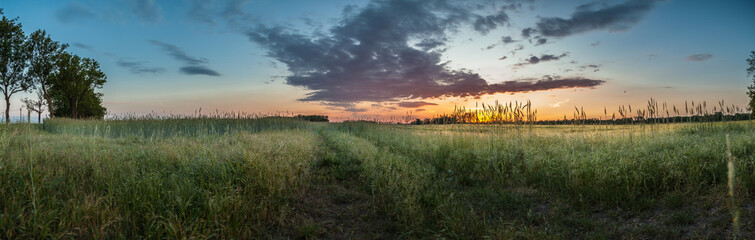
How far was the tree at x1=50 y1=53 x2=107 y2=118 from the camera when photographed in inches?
1431

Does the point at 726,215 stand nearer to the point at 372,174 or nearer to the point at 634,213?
the point at 634,213

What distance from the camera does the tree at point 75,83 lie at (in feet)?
119

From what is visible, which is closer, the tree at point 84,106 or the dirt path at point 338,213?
the dirt path at point 338,213

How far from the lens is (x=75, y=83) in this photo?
37.9 meters

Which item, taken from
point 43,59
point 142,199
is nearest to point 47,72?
point 43,59

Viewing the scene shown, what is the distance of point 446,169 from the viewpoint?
9758 mm

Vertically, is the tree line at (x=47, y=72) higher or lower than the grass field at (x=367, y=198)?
higher

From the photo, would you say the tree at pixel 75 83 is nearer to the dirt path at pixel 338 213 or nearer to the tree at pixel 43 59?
the tree at pixel 43 59

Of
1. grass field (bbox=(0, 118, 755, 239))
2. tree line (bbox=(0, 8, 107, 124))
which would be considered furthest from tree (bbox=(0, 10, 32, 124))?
grass field (bbox=(0, 118, 755, 239))

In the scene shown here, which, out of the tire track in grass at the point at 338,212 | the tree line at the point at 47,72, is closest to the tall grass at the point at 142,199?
the tire track in grass at the point at 338,212

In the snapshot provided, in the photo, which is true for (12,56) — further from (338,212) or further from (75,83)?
(338,212)

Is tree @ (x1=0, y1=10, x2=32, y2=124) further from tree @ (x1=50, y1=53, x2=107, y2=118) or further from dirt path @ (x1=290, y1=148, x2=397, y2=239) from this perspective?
dirt path @ (x1=290, y1=148, x2=397, y2=239)

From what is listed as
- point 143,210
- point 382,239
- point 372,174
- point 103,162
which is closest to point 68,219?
point 143,210

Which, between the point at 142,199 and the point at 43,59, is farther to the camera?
the point at 43,59
